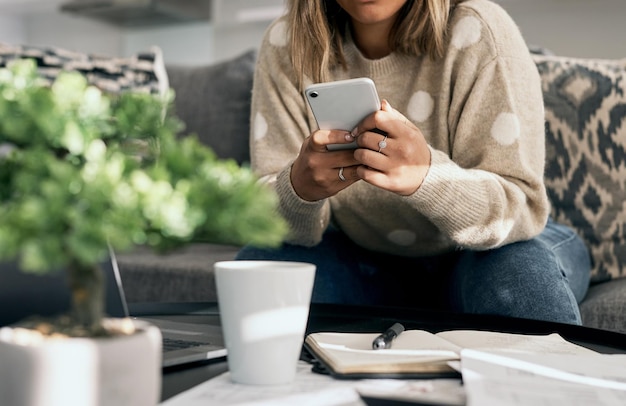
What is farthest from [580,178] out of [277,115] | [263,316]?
[263,316]

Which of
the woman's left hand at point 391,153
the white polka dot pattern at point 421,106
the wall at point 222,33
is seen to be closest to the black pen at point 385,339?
the woman's left hand at point 391,153

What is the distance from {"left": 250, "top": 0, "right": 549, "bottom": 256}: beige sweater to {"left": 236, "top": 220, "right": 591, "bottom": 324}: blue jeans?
3cm

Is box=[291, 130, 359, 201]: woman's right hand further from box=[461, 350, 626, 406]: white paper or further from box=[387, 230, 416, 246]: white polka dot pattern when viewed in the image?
box=[461, 350, 626, 406]: white paper

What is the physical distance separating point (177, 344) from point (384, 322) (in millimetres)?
267

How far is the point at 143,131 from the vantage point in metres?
0.40

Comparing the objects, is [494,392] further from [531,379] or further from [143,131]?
[143,131]

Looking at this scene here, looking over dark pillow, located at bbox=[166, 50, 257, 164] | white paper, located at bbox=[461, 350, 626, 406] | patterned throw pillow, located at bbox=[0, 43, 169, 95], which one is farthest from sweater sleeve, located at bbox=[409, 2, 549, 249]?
patterned throw pillow, located at bbox=[0, 43, 169, 95]

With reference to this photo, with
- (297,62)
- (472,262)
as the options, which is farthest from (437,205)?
(297,62)

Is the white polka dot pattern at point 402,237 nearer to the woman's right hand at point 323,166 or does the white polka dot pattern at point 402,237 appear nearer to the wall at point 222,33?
the woman's right hand at point 323,166

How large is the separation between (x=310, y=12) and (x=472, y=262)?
523 millimetres

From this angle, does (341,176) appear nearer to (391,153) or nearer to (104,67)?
(391,153)

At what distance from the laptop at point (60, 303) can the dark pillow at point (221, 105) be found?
51.4 inches

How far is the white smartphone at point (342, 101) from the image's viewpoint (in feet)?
2.71

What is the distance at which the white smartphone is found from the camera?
2.71 feet
